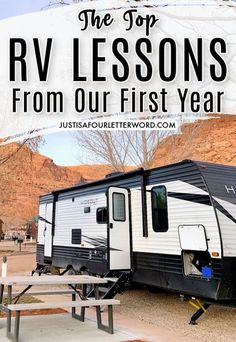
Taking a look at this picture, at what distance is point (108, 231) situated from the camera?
8.95 m

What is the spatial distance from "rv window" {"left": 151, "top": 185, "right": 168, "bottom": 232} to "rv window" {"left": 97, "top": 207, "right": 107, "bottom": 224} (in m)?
1.59

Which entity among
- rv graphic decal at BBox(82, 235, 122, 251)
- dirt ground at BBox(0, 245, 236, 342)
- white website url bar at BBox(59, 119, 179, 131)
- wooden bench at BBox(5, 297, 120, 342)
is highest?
white website url bar at BBox(59, 119, 179, 131)

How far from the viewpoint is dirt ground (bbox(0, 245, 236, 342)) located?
6715 mm

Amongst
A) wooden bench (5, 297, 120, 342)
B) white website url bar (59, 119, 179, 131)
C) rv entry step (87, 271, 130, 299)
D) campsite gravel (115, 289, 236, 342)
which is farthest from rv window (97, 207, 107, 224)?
white website url bar (59, 119, 179, 131)

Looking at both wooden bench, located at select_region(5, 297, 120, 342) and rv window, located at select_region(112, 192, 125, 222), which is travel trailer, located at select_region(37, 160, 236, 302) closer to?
rv window, located at select_region(112, 192, 125, 222)

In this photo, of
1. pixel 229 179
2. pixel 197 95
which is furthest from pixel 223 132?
pixel 229 179

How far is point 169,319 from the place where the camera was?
7.98m

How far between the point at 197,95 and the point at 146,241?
365 inches

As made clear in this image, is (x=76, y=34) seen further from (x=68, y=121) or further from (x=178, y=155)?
(x=178, y=155)

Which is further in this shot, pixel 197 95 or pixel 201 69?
pixel 197 95

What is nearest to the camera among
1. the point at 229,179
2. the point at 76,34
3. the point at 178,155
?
the point at 229,179

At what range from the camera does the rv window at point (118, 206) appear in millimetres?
9070

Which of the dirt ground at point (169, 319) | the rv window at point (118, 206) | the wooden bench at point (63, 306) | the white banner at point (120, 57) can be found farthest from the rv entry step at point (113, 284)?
the white banner at point (120, 57)

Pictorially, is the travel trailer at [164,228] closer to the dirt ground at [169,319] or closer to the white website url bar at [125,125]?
the dirt ground at [169,319]
